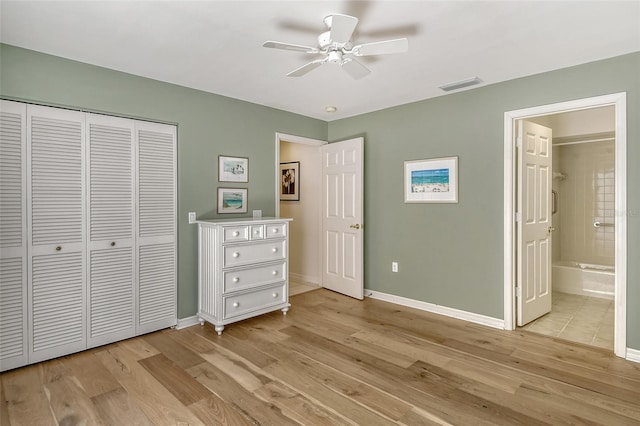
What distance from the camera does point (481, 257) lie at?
3.58 metres

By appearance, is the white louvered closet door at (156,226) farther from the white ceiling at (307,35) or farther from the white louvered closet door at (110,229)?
the white ceiling at (307,35)

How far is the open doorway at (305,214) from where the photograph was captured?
17.0ft

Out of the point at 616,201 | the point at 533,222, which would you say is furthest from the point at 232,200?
the point at 616,201

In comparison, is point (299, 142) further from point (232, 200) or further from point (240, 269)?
point (240, 269)

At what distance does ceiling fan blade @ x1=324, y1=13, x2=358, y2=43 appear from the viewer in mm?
1864

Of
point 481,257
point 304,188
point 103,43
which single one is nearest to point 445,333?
point 481,257

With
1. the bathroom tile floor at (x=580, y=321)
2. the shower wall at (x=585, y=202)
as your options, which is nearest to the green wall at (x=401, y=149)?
the bathroom tile floor at (x=580, y=321)

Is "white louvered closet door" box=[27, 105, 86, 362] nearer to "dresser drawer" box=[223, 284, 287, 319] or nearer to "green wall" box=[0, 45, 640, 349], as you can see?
"green wall" box=[0, 45, 640, 349]

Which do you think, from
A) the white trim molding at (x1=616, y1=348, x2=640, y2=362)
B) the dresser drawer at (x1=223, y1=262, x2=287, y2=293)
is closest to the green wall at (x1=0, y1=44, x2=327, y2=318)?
the dresser drawer at (x1=223, y1=262, x2=287, y2=293)

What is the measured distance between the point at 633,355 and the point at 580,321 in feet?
3.09

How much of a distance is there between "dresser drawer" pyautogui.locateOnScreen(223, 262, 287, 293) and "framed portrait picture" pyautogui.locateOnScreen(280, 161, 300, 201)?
1.89 metres

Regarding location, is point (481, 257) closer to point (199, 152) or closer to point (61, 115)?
point (199, 152)

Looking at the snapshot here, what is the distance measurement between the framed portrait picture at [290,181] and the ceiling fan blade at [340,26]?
3.41 meters

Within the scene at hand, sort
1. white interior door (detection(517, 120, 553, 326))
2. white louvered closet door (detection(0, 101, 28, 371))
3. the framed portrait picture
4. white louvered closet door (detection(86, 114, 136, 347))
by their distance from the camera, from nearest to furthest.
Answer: white louvered closet door (detection(0, 101, 28, 371)) → white louvered closet door (detection(86, 114, 136, 347)) → white interior door (detection(517, 120, 553, 326)) → the framed portrait picture
